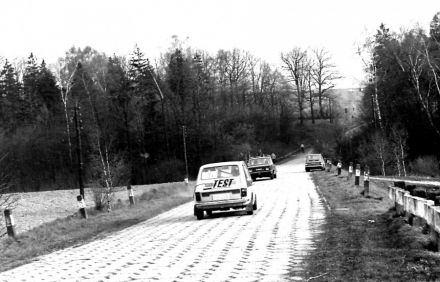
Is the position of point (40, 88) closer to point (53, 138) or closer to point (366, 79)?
point (53, 138)

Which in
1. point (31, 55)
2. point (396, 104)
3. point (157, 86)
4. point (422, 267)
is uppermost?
point (31, 55)

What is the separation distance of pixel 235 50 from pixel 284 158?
2077 cm

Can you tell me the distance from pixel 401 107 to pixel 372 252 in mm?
59660

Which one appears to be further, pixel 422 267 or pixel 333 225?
pixel 333 225

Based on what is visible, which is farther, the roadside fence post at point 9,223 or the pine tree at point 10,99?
the pine tree at point 10,99

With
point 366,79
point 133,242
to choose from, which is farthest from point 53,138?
point 133,242

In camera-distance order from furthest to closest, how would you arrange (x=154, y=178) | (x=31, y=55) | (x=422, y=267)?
1. (x=31, y=55)
2. (x=154, y=178)
3. (x=422, y=267)

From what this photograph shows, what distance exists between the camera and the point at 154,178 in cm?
7875

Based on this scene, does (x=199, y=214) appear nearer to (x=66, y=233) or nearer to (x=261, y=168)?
(x=66, y=233)

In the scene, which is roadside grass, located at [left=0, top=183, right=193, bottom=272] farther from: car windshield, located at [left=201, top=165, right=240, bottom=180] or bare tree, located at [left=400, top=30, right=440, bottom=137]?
bare tree, located at [left=400, top=30, right=440, bottom=137]

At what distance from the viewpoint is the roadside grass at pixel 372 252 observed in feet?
25.7

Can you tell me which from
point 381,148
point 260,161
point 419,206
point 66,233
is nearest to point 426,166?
point 381,148

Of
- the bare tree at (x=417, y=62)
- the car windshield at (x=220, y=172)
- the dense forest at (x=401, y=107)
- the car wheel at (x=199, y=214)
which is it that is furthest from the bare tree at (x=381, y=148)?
the car wheel at (x=199, y=214)

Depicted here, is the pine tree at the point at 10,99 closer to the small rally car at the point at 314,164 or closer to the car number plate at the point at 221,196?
the small rally car at the point at 314,164
